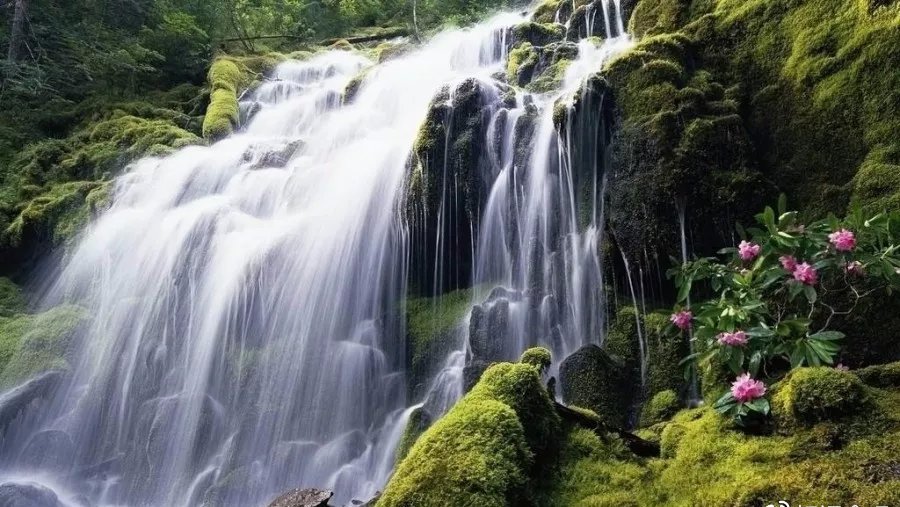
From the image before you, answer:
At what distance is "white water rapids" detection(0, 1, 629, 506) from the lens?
7.62m

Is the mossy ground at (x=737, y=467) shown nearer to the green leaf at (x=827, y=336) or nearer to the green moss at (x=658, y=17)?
the green leaf at (x=827, y=336)

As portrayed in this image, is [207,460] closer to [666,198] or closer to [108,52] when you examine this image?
[666,198]

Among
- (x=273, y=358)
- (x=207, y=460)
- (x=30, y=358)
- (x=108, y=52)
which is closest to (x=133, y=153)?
(x=108, y=52)

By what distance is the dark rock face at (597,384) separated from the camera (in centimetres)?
614

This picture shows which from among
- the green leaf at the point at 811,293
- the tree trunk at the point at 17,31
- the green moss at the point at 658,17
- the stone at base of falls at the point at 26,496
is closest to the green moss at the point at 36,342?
the stone at base of falls at the point at 26,496

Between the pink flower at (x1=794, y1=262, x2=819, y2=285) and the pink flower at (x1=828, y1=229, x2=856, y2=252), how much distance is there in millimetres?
221

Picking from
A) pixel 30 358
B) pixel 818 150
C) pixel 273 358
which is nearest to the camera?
pixel 818 150

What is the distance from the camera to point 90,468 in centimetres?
829

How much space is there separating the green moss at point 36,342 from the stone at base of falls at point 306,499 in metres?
7.88

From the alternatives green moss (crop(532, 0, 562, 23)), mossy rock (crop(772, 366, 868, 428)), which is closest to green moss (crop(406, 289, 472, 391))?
mossy rock (crop(772, 366, 868, 428))

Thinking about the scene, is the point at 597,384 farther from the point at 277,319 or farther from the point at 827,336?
the point at 277,319

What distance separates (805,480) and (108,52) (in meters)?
19.4

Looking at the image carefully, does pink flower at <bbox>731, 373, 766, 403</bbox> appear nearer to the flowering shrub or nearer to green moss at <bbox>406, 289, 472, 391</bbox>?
the flowering shrub

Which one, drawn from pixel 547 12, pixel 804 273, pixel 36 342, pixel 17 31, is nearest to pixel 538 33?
pixel 547 12
